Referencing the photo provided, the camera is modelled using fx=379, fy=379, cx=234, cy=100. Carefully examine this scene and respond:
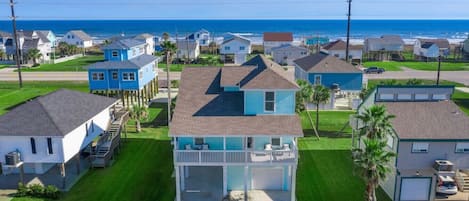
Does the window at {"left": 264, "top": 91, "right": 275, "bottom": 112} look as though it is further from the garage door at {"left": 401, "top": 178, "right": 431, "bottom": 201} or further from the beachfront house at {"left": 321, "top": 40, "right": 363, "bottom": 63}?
the beachfront house at {"left": 321, "top": 40, "right": 363, "bottom": 63}

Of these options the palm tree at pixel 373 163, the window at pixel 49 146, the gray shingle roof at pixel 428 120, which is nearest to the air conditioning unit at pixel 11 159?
the window at pixel 49 146

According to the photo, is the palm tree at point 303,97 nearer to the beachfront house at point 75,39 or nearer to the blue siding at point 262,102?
the blue siding at point 262,102

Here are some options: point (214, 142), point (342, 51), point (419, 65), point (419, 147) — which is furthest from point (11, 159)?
point (419, 65)

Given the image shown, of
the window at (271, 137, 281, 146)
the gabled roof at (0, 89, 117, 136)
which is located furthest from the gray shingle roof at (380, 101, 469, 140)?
the gabled roof at (0, 89, 117, 136)

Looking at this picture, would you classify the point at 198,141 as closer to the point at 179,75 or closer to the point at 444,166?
the point at 444,166

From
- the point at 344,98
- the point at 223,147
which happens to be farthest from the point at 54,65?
the point at 223,147

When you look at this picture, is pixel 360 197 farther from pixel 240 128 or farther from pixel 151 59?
pixel 151 59
